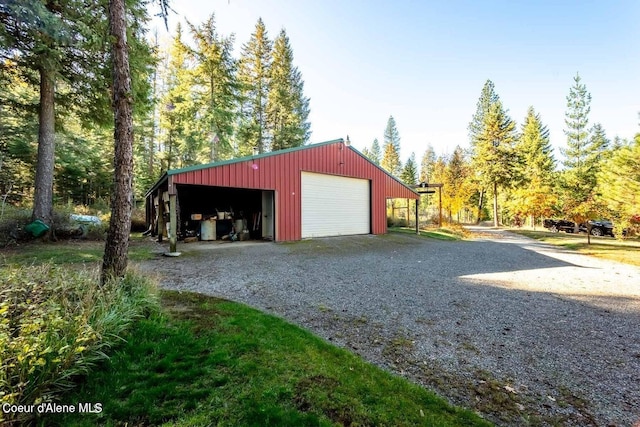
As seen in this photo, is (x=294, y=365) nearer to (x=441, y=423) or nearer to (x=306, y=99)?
(x=441, y=423)

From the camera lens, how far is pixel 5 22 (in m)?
7.70

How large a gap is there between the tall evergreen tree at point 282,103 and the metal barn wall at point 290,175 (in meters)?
10.6

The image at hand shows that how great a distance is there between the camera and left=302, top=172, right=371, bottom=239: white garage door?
1259cm

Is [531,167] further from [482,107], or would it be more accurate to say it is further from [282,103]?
[282,103]

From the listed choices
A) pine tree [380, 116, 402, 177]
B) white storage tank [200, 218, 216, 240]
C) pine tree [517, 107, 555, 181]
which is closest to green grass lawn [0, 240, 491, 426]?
white storage tank [200, 218, 216, 240]

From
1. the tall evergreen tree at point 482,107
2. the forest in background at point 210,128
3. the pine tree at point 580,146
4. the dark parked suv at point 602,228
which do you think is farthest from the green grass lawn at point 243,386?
the tall evergreen tree at point 482,107

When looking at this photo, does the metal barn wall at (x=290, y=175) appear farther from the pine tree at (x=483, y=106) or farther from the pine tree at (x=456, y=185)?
the pine tree at (x=483, y=106)

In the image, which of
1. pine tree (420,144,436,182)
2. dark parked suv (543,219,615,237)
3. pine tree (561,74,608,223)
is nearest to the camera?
dark parked suv (543,219,615,237)

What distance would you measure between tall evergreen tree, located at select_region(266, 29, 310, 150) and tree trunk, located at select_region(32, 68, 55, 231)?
15.4 m

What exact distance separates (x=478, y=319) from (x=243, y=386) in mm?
3410

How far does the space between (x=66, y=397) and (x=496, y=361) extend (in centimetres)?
375

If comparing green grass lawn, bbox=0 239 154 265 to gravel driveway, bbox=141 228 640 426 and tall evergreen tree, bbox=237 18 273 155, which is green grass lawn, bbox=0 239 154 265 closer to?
gravel driveway, bbox=141 228 640 426

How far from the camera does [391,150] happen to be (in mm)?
42844

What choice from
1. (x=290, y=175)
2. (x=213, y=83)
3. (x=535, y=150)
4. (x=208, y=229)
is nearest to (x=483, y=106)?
(x=535, y=150)
